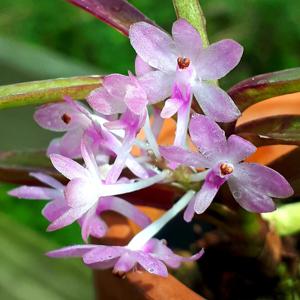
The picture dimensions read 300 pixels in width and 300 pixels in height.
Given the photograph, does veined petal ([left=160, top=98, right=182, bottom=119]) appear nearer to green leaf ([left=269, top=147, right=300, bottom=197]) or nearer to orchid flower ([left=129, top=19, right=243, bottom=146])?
orchid flower ([left=129, top=19, right=243, bottom=146])

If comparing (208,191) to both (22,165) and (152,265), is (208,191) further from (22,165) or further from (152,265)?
(22,165)

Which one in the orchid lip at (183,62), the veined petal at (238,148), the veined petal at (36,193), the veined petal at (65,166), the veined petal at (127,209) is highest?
the orchid lip at (183,62)

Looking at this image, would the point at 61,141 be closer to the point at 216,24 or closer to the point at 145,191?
the point at 145,191

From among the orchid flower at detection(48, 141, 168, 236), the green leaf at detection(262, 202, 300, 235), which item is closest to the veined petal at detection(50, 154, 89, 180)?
the orchid flower at detection(48, 141, 168, 236)

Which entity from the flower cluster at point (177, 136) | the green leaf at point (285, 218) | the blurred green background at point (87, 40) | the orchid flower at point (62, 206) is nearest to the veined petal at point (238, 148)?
the flower cluster at point (177, 136)

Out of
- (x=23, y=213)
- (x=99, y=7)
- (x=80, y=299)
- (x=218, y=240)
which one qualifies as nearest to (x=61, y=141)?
(x=99, y=7)

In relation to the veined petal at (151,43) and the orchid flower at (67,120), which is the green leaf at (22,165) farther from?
the veined petal at (151,43)
